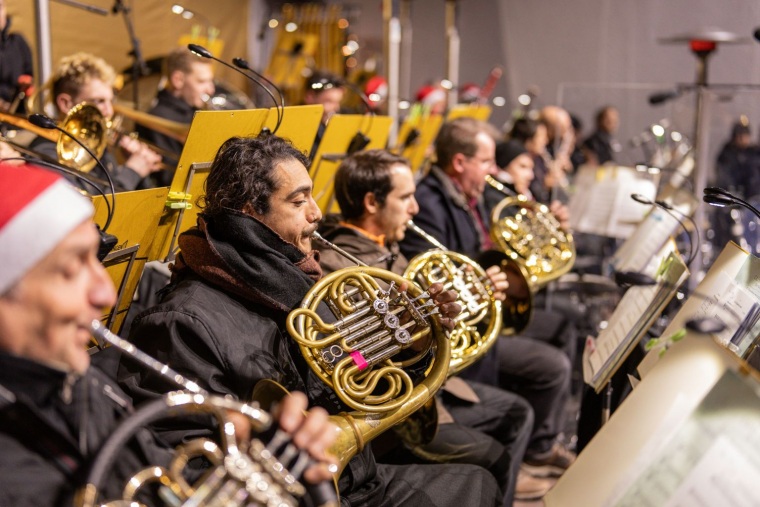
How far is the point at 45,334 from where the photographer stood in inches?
52.5

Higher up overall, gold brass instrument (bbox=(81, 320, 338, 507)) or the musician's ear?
gold brass instrument (bbox=(81, 320, 338, 507))

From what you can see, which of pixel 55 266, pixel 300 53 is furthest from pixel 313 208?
pixel 300 53

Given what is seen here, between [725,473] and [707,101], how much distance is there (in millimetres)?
3747

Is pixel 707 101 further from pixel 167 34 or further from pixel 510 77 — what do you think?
pixel 510 77

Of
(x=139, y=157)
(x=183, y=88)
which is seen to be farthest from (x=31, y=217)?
(x=183, y=88)

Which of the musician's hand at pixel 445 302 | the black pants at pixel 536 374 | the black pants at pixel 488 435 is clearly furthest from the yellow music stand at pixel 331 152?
the musician's hand at pixel 445 302

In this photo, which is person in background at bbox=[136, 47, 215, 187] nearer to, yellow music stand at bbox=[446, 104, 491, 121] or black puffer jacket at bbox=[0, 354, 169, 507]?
yellow music stand at bbox=[446, 104, 491, 121]

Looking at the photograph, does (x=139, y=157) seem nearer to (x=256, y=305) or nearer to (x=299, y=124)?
(x=299, y=124)

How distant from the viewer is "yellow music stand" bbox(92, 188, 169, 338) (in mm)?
2336

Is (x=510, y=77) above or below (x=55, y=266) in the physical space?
below

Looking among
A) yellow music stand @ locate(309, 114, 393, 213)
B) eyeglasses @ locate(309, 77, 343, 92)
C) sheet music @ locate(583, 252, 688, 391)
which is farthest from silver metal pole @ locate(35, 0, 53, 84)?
sheet music @ locate(583, 252, 688, 391)

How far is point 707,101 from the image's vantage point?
4.74m

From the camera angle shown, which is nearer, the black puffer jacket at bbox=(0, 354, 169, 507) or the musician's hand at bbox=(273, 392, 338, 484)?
the black puffer jacket at bbox=(0, 354, 169, 507)

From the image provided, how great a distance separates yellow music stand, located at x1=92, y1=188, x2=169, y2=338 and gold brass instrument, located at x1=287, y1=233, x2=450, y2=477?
1.88ft
